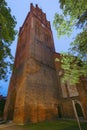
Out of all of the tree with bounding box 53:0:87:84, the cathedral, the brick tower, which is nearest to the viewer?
the tree with bounding box 53:0:87:84

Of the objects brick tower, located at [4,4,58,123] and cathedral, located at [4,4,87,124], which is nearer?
brick tower, located at [4,4,58,123]

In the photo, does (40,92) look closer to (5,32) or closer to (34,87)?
(34,87)

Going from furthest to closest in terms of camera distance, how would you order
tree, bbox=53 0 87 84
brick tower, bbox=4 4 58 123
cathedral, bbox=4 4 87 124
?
1. cathedral, bbox=4 4 87 124
2. brick tower, bbox=4 4 58 123
3. tree, bbox=53 0 87 84

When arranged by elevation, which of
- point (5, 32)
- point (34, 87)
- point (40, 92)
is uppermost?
point (5, 32)

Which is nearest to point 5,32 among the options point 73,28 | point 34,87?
point 73,28

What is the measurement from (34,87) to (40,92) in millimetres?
1143

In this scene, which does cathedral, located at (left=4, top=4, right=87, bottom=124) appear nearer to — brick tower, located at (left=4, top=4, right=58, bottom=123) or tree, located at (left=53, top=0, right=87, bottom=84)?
brick tower, located at (left=4, top=4, right=58, bottom=123)

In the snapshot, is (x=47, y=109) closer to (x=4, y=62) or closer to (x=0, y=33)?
(x=4, y=62)

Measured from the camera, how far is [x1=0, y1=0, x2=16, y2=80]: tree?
6.94 m

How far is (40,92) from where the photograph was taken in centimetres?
1514

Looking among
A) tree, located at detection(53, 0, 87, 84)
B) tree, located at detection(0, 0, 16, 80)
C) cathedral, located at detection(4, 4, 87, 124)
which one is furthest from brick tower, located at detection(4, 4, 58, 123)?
tree, located at detection(53, 0, 87, 84)

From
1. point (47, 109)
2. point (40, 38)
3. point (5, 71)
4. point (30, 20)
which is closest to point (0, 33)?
point (5, 71)

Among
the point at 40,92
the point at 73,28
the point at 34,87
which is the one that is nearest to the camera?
the point at 73,28

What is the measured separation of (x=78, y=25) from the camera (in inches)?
297
